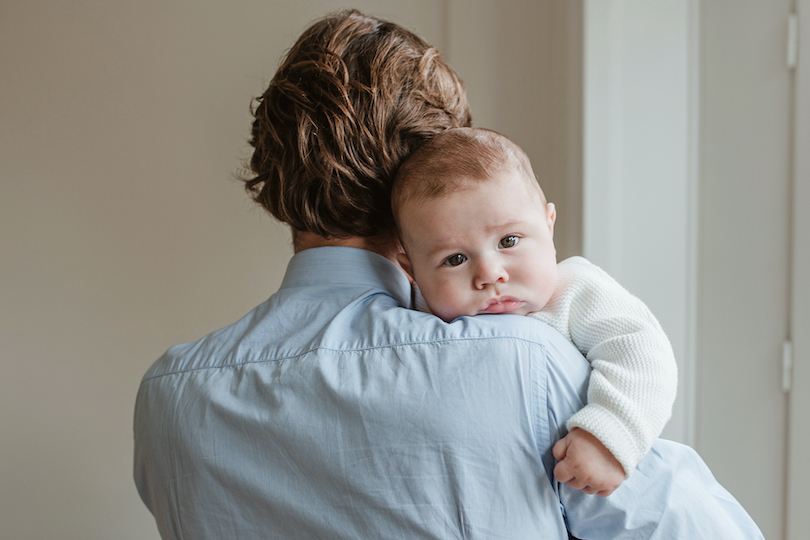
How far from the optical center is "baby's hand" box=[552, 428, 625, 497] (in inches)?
24.2

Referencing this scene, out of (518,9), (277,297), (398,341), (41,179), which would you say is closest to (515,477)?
(398,341)

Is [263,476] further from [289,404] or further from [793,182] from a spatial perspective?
[793,182]

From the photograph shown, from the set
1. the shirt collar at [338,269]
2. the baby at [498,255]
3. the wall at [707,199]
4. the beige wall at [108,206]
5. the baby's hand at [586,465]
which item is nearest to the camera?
the baby's hand at [586,465]

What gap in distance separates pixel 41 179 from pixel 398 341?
63.4 inches

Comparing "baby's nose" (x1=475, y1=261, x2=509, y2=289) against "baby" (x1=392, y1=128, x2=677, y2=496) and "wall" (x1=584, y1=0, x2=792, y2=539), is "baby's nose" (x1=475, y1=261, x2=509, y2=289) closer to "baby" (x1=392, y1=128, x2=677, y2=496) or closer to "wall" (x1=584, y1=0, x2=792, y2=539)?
"baby" (x1=392, y1=128, x2=677, y2=496)

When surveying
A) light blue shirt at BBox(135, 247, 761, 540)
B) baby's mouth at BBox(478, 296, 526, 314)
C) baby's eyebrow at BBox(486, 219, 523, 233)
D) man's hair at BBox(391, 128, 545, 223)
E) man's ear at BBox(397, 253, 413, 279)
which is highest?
man's hair at BBox(391, 128, 545, 223)

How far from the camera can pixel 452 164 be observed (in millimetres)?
795

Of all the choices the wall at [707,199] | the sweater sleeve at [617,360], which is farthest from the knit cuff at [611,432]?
the wall at [707,199]

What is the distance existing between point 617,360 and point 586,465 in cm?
14

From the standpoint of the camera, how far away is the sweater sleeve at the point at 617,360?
64 centimetres

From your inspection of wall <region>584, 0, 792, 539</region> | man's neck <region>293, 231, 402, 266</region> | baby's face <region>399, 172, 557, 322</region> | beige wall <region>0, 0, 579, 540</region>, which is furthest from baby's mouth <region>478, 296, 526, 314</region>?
beige wall <region>0, 0, 579, 540</region>

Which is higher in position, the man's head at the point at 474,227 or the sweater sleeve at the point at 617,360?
the man's head at the point at 474,227

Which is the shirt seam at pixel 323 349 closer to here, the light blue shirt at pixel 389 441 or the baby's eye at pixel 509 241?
the light blue shirt at pixel 389 441

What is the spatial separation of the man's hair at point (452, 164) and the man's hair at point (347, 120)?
0.05 m
